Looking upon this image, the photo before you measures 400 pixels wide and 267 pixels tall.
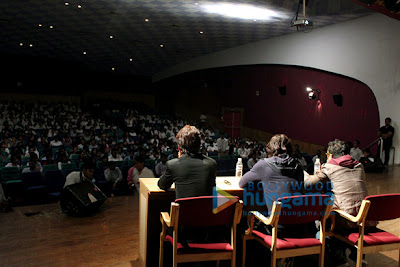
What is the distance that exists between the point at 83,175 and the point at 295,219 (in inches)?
141

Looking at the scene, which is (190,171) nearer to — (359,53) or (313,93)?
(359,53)

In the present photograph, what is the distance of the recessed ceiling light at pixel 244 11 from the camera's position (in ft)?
29.3

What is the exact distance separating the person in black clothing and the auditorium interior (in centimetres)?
5

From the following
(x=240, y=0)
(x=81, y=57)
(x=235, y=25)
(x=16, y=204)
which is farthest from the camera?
(x=81, y=57)

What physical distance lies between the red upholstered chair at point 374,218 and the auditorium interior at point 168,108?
15mm

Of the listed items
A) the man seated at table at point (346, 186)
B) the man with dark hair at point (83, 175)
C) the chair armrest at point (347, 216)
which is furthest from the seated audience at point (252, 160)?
the chair armrest at point (347, 216)

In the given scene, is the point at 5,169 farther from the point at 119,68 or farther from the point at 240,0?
the point at 119,68

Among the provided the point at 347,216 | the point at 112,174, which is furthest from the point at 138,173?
the point at 347,216

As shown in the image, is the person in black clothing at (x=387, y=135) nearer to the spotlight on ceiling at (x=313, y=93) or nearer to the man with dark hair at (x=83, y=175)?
the spotlight on ceiling at (x=313, y=93)

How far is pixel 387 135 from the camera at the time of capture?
8.93 metres

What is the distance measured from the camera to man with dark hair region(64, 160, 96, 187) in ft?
16.5

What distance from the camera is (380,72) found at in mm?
9336

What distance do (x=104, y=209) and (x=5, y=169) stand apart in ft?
8.16

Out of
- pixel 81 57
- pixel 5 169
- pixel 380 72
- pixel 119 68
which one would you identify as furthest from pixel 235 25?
pixel 119 68
